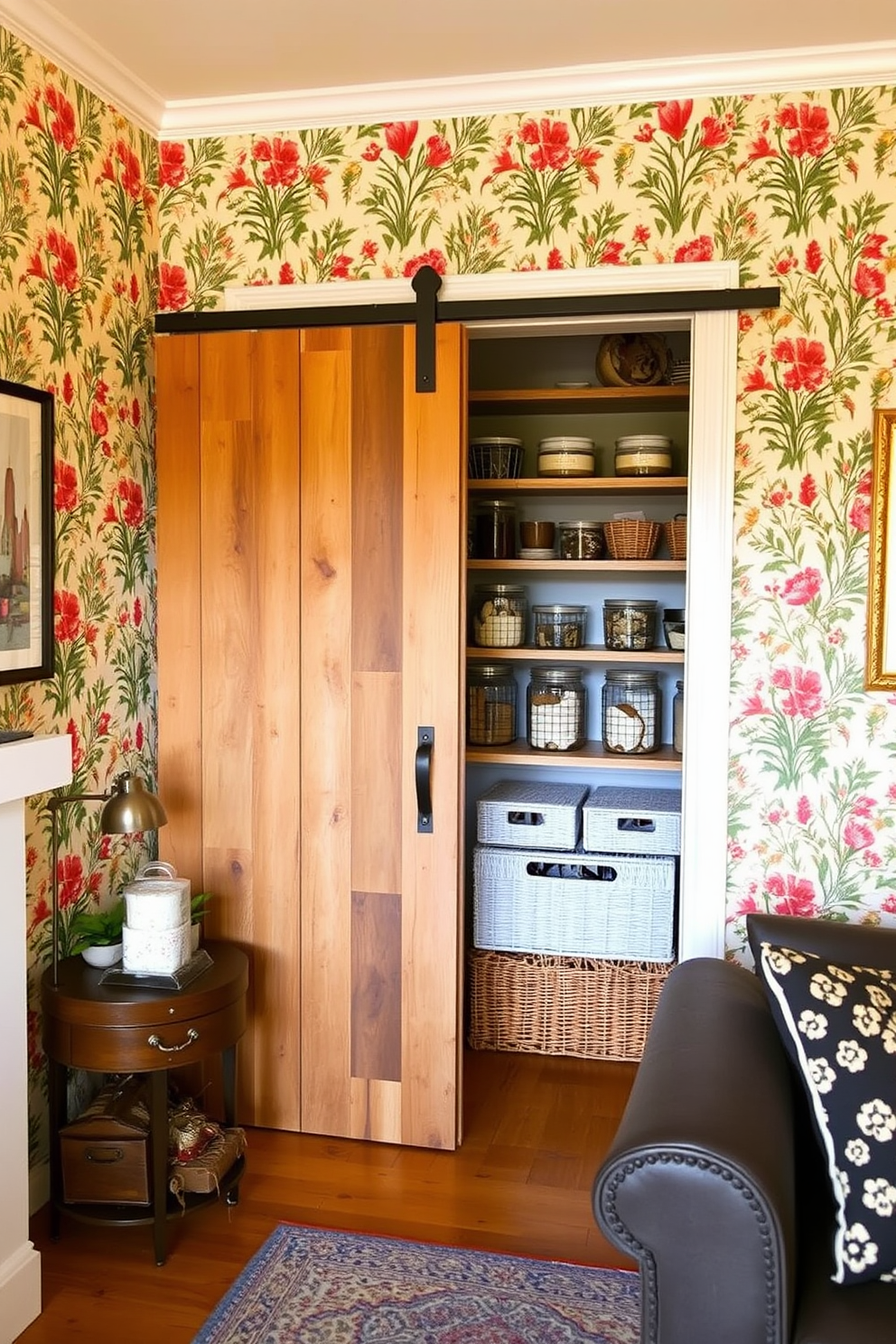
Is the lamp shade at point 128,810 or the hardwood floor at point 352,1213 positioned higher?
the lamp shade at point 128,810

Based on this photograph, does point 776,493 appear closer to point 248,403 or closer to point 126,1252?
point 248,403

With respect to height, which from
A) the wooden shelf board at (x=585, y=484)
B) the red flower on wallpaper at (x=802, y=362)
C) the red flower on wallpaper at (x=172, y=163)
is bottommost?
the wooden shelf board at (x=585, y=484)

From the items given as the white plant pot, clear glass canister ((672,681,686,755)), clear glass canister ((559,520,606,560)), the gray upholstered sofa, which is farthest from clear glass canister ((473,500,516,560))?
the gray upholstered sofa

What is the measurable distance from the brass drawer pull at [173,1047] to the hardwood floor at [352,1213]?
468mm

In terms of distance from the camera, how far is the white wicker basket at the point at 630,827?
358cm

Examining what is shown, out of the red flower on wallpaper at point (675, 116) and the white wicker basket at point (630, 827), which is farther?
the white wicker basket at point (630, 827)

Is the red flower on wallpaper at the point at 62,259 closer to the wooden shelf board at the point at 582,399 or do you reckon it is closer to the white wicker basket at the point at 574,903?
the wooden shelf board at the point at 582,399

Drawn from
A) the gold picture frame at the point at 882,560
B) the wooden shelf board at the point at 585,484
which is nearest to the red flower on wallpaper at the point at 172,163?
the wooden shelf board at the point at 585,484

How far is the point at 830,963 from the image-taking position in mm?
1935

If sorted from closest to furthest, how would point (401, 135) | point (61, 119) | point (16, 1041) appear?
Result: 1. point (16, 1041)
2. point (61, 119)
3. point (401, 135)

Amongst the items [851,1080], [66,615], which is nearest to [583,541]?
[66,615]

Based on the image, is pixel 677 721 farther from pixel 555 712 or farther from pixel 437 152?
pixel 437 152

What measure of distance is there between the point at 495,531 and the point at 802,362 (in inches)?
46.6

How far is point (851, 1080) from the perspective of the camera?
175 cm
